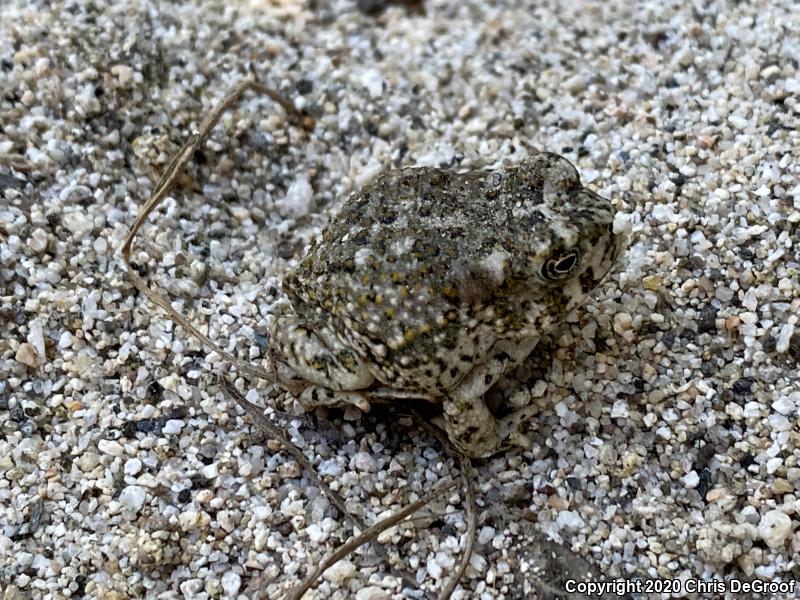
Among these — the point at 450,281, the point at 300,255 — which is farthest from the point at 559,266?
the point at 300,255

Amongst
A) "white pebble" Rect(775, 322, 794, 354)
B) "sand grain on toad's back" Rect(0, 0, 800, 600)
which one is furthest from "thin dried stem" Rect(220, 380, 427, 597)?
"white pebble" Rect(775, 322, 794, 354)

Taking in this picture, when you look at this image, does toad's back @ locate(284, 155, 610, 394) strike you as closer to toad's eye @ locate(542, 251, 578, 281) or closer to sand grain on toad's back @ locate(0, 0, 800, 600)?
toad's eye @ locate(542, 251, 578, 281)

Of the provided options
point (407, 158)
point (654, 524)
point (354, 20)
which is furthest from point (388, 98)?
point (654, 524)

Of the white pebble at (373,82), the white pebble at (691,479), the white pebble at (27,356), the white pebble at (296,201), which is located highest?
the white pebble at (373,82)

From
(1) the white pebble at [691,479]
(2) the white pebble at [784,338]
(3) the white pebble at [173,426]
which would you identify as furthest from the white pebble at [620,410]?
(3) the white pebble at [173,426]

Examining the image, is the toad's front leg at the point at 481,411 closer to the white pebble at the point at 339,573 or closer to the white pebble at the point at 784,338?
the white pebble at the point at 339,573

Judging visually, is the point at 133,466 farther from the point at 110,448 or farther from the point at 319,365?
the point at 319,365

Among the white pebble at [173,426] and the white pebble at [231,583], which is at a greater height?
the white pebble at [173,426]
